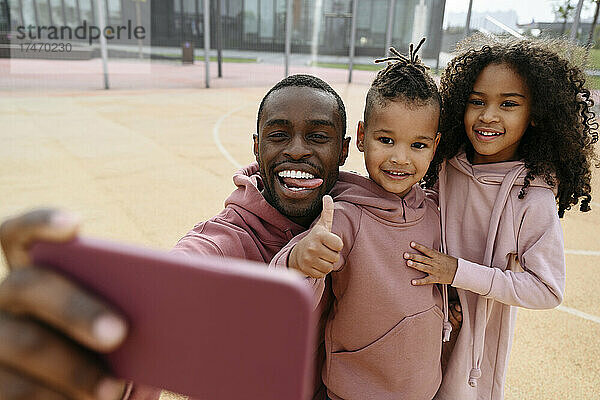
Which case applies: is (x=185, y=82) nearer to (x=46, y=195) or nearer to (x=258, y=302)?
(x=46, y=195)

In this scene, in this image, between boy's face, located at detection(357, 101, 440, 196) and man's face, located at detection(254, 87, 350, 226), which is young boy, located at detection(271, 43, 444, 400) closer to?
boy's face, located at detection(357, 101, 440, 196)

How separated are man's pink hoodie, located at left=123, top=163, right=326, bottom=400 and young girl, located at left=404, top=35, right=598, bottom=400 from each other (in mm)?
600

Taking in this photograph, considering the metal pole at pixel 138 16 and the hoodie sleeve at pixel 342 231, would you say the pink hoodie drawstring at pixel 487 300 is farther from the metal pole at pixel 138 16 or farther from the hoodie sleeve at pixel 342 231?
the metal pole at pixel 138 16

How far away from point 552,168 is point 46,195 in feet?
18.3

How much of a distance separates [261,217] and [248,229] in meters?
0.07

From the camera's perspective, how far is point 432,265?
175 cm

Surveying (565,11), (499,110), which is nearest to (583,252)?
(499,110)

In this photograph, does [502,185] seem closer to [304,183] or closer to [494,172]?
[494,172]

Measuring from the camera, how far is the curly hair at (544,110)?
193 centimetres

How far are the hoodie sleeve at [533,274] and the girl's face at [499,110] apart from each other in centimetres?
31

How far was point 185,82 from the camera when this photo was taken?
61.6 ft

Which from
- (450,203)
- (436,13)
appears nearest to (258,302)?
(450,203)

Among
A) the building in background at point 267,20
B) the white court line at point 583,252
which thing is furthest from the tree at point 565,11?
the white court line at point 583,252

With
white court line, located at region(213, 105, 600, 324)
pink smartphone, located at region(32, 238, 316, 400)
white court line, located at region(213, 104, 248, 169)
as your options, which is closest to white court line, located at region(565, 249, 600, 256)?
white court line, located at region(213, 105, 600, 324)
